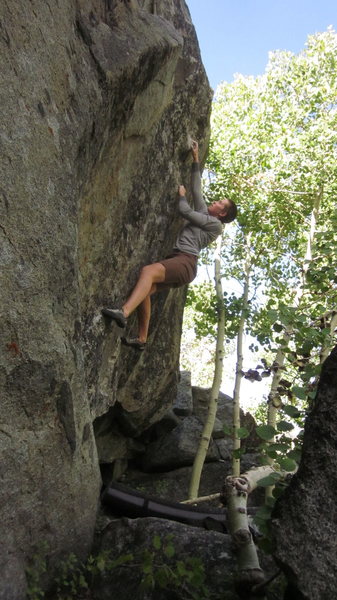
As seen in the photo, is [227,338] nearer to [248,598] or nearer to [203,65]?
[203,65]

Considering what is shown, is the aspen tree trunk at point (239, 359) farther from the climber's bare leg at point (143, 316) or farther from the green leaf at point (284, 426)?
the green leaf at point (284, 426)

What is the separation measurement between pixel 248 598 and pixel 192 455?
32.8ft

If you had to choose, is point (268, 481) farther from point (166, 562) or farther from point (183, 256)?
point (183, 256)

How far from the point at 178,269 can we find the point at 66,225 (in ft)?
11.5

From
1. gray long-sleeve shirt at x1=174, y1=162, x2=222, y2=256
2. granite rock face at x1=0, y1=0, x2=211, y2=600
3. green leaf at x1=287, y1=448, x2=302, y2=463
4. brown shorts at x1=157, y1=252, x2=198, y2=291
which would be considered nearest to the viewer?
green leaf at x1=287, y1=448, x2=302, y2=463

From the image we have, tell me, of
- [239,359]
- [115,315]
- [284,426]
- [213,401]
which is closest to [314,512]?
[284,426]

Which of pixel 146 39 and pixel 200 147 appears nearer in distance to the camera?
pixel 146 39

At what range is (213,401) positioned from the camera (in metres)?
14.6

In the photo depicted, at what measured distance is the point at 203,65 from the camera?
1006cm

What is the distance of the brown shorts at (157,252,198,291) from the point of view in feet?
28.4

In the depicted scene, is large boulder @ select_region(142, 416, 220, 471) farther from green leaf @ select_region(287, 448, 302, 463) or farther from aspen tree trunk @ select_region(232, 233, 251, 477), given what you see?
green leaf @ select_region(287, 448, 302, 463)

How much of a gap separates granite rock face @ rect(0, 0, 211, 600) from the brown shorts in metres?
0.49

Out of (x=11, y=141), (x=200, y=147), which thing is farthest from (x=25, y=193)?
(x=200, y=147)

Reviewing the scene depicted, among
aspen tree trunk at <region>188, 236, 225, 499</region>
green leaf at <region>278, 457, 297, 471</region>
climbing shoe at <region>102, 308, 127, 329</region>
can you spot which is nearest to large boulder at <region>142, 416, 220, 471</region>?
aspen tree trunk at <region>188, 236, 225, 499</region>
